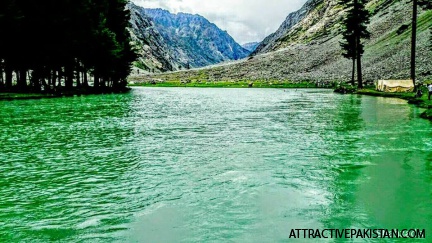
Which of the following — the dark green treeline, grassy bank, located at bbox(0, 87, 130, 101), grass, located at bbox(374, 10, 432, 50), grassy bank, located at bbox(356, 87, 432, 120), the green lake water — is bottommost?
the green lake water

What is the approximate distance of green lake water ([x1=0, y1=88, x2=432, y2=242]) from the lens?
28.5 feet

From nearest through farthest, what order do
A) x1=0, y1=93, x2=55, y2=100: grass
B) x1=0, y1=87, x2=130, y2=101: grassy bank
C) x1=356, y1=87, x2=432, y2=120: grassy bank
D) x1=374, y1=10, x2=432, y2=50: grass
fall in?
x1=356, y1=87, x2=432, y2=120: grassy bank, x1=0, y1=93, x2=55, y2=100: grass, x1=0, y1=87, x2=130, y2=101: grassy bank, x1=374, y1=10, x2=432, y2=50: grass

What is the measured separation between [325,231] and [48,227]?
5.58 metres

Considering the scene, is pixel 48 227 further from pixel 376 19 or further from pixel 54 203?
pixel 376 19

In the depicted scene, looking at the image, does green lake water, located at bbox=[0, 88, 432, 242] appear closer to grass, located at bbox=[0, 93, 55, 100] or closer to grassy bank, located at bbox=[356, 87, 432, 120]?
grassy bank, located at bbox=[356, 87, 432, 120]

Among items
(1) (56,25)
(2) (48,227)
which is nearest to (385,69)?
(1) (56,25)

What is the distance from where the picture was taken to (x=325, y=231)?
27.5 feet

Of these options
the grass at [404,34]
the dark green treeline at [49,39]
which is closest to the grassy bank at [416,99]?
the dark green treeline at [49,39]

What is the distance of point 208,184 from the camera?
11.9m

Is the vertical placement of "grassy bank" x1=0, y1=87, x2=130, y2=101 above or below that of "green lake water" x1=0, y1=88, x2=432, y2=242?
above

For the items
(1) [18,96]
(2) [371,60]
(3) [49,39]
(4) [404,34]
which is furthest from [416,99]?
(4) [404,34]

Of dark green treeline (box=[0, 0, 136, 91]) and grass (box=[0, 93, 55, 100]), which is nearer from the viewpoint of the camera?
grass (box=[0, 93, 55, 100])

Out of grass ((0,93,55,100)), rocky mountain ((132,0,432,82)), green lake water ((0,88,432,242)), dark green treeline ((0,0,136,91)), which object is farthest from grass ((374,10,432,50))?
green lake water ((0,88,432,242))

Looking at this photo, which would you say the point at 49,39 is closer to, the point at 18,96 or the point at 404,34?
the point at 18,96
